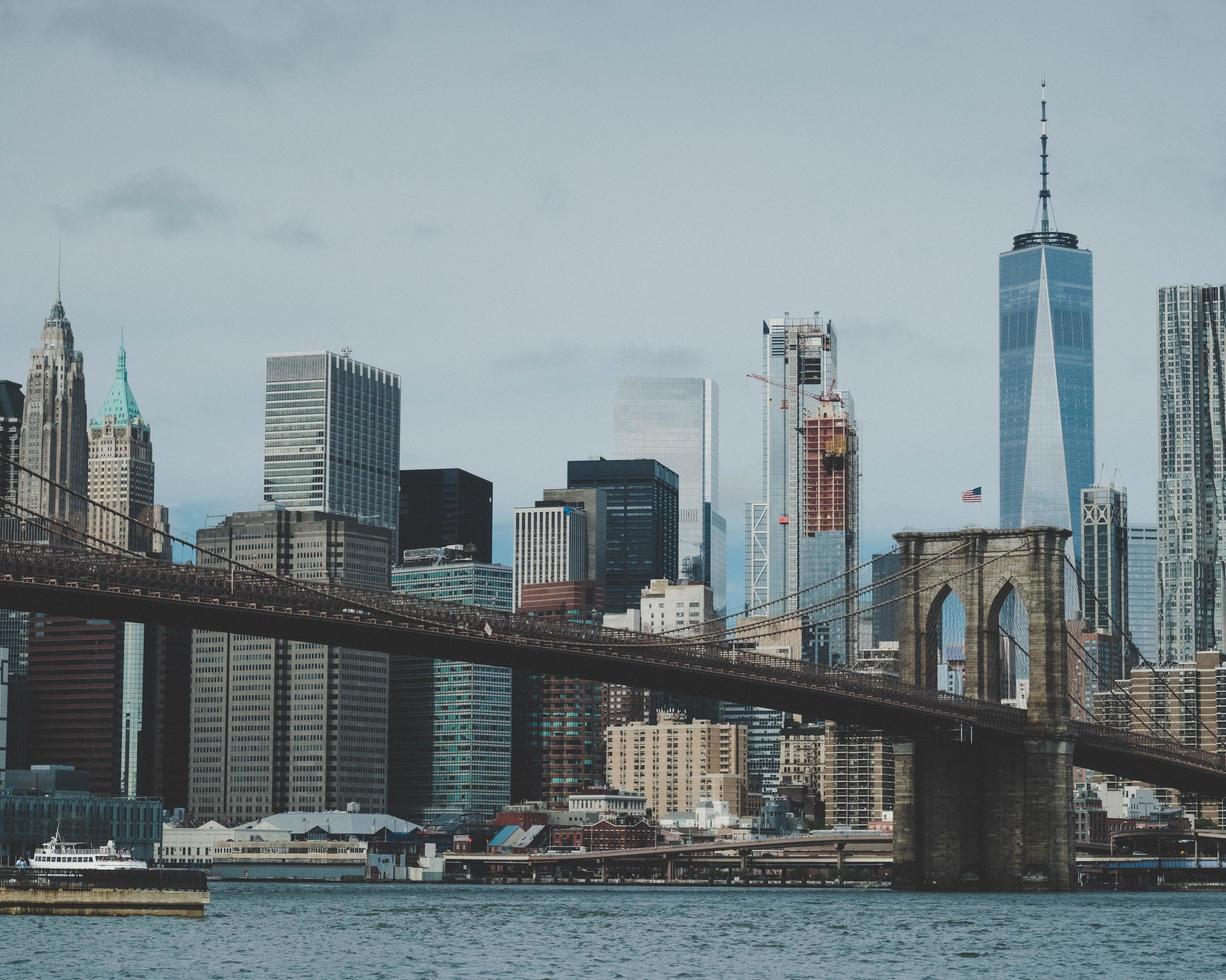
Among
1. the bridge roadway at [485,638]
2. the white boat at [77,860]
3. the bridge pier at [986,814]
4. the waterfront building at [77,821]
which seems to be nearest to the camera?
the bridge roadway at [485,638]

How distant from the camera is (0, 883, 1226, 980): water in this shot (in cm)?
5409

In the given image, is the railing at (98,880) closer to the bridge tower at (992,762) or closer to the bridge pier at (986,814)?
the bridge pier at (986,814)

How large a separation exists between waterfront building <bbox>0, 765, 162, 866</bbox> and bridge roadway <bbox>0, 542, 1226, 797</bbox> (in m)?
64.0

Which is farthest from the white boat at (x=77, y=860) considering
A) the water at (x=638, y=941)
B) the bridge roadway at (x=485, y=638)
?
the bridge roadway at (x=485, y=638)

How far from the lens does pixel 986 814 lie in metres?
88.4

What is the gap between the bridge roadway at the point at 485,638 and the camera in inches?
2692

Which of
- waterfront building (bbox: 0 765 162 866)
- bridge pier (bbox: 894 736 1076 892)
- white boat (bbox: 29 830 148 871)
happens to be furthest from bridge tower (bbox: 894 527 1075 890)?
waterfront building (bbox: 0 765 162 866)

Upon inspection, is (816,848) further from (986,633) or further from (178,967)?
(178,967)

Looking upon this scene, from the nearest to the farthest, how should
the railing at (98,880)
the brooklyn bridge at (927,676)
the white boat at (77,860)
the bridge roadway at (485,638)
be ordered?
1. the bridge roadway at (485,638)
2. the railing at (98,880)
3. the white boat at (77,860)
4. the brooklyn bridge at (927,676)

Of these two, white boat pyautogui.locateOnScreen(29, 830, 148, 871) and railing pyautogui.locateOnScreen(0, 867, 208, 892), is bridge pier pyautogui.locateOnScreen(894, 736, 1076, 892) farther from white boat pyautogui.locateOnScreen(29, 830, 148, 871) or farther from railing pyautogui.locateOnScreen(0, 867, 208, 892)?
white boat pyautogui.locateOnScreen(29, 830, 148, 871)

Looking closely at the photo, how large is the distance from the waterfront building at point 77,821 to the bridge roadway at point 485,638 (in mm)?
64036

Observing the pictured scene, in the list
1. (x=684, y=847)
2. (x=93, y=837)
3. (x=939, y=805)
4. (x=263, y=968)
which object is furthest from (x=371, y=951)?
(x=684, y=847)

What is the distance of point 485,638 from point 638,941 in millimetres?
15297

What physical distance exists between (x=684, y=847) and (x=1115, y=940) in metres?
96.0
